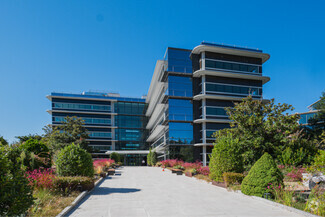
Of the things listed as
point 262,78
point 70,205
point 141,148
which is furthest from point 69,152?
point 141,148

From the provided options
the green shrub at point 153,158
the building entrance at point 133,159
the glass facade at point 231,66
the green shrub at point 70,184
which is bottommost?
the building entrance at point 133,159

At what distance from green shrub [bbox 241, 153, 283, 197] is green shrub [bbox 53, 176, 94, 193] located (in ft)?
23.8

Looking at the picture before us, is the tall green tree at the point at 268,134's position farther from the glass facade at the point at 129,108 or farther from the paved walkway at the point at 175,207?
the glass facade at the point at 129,108

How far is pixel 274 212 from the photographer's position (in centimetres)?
715

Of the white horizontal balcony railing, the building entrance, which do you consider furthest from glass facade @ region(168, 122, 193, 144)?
the building entrance

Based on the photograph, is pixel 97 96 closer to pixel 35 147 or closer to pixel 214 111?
pixel 214 111

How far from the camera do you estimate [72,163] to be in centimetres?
1141

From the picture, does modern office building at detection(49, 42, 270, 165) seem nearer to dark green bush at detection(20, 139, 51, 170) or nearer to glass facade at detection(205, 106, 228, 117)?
glass facade at detection(205, 106, 228, 117)

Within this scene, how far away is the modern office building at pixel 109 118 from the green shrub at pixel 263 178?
189ft

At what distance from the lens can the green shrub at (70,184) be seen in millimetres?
9672

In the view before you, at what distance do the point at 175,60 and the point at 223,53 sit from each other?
8482 millimetres

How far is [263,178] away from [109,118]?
64934mm

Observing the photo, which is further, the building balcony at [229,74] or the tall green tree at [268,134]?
the building balcony at [229,74]

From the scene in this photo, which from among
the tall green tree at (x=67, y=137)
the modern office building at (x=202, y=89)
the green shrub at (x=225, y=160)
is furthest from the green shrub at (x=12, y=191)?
the modern office building at (x=202, y=89)
